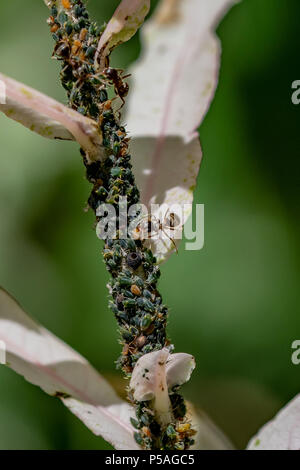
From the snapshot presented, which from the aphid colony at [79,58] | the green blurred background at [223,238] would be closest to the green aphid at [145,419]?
the aphid colony at [79,58]

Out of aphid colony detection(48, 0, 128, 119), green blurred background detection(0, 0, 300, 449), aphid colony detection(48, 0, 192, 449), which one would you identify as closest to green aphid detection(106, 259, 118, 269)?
aphid colony detection(48, 0, 192, 449)

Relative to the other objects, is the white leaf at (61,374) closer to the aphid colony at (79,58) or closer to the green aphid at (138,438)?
the green aphid at (138,438)

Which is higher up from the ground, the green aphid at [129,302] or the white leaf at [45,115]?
the white leaf at [45,115]

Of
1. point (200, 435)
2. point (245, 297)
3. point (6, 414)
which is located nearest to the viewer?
point (200, 435)

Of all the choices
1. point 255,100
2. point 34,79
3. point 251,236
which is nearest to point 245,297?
point 251,236

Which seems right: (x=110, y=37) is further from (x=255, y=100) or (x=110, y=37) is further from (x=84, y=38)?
(x=255, y=100)

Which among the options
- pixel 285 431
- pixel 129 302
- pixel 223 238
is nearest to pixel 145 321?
pixel 129 302
